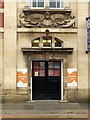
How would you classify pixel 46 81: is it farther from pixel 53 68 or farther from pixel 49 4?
pixel 49 4

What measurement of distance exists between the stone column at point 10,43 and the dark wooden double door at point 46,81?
122cm

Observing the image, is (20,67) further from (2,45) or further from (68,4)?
(68,4)

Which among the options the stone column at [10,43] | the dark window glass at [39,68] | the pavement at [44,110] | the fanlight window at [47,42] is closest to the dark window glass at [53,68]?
the dark window glass at [39,68]

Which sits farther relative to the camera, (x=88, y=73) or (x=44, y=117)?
(x=88, y=73)

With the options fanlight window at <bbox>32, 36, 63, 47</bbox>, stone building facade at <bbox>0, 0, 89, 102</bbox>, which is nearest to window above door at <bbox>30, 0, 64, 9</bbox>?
stone building facade at <bbox>0, 0, 89, 102</bbox>

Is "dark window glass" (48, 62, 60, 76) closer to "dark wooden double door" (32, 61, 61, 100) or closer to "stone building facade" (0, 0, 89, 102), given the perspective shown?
"dark wooden double door" (32, 61, 61, 100)

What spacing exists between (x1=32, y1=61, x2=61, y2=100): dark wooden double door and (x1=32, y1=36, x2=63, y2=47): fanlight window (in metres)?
0.96

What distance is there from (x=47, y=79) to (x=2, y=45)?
9.94 ft

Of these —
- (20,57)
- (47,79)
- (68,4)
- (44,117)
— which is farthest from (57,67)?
(44,117)

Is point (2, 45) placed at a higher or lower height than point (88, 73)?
higher

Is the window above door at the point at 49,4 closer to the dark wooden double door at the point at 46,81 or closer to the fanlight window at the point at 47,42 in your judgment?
the fanlight window at the point at 47,42

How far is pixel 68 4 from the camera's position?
66.4 feet

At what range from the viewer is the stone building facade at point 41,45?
65.4 feet

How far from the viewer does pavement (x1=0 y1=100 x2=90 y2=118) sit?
51.8 feet
